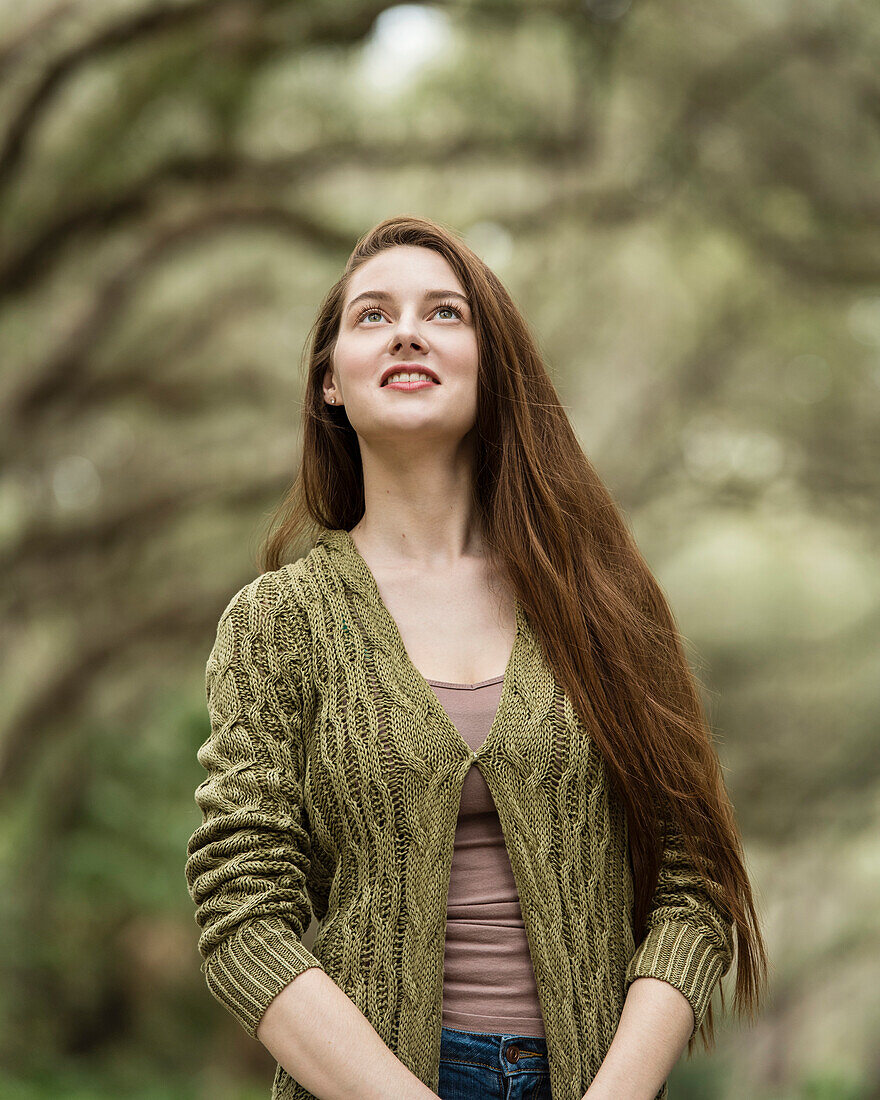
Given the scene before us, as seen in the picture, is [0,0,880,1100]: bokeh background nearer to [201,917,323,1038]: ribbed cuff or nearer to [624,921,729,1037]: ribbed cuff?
[624,921,729,1037]: ribbed cuff

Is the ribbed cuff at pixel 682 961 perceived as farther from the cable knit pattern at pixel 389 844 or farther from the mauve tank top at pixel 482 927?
the mauve tank top at pixel 482 927

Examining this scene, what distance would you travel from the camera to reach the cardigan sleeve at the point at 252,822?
Result: 125cm

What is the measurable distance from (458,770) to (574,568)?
334 mm

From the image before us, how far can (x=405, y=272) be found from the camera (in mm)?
1530

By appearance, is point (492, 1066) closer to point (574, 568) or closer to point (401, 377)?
point (574, 568)

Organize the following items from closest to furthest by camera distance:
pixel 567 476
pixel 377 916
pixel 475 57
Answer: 1. pixel 377 916
2. pixel 567 476
3. pixel 475 57

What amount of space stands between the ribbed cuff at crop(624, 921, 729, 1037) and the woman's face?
0.65 m

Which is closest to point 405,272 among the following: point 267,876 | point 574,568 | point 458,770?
point 574,568

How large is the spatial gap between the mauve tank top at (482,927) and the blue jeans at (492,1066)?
1 centimetres

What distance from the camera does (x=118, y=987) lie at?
14.3ft

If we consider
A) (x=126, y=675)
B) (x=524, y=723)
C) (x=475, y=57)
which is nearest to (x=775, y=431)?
(x=475, y=57)

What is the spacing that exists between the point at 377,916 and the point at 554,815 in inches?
8.9

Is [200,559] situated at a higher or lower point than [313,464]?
higher

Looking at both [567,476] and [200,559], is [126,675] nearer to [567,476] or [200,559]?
[200,559]
